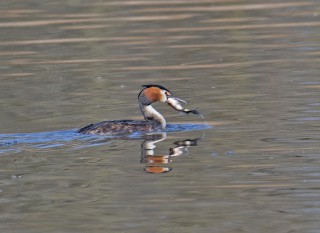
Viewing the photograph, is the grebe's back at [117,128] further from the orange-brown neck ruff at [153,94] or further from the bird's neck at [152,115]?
the orange-brown neck ruff at [153,94]

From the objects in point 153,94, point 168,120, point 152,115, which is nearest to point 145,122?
point 152,115

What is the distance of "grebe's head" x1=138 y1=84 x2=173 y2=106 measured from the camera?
13.5 meters

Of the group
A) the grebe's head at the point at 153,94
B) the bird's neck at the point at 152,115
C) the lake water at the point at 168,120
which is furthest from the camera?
the grebe's head at the point at 153,94

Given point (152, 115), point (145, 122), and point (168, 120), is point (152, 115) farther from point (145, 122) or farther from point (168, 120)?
point (168, 120)

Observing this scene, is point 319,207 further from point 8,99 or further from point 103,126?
point 8,99

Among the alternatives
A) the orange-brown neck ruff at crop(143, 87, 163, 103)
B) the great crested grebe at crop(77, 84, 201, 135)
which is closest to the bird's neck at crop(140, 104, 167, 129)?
the great crested grebe at crop(77, 84, 201, 135)

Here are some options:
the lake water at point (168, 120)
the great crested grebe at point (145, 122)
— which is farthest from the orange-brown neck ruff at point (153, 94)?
the lake water at point (168, 120)

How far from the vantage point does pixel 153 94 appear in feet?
44.4

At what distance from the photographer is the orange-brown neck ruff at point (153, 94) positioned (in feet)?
44.3

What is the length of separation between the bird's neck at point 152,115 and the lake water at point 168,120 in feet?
0.85

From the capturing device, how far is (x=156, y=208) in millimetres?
9023

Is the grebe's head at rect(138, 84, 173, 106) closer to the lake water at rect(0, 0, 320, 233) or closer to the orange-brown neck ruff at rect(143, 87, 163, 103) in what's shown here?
the orange-brown neck ruff at rect(143, 87, 163, 103)

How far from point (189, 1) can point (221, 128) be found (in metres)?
14.8

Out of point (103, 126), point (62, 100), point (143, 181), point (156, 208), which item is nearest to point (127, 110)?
point (62, 100)
